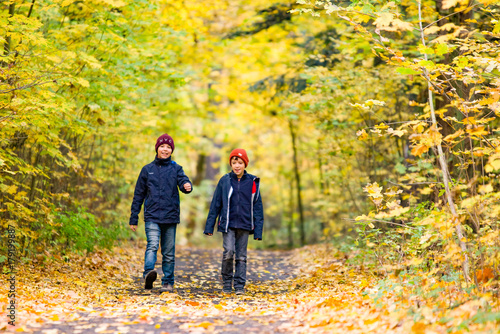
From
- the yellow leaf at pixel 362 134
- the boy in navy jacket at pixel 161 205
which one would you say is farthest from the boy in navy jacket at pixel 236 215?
the yellow leaf at pixel 362 134

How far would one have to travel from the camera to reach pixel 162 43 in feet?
36.1

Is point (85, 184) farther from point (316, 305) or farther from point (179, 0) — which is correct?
point (316, 305)

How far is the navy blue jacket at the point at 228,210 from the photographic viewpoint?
669 cm

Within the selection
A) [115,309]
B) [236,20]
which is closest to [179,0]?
[236,20]

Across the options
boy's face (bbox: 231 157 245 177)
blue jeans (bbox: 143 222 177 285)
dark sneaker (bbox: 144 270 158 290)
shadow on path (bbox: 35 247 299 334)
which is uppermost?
boy's face (bbox: 231 157 245 177)

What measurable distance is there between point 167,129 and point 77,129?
8381 mm

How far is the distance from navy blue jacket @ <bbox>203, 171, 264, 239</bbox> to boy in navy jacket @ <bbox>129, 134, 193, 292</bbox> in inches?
17.5

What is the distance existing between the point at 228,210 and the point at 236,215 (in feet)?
0.43

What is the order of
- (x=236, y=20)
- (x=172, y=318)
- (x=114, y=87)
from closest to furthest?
(x=172, y=318), (x=114, y=87), (x=236, y=20)

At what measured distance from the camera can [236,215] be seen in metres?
6.71

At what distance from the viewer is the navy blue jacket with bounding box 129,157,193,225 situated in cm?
668

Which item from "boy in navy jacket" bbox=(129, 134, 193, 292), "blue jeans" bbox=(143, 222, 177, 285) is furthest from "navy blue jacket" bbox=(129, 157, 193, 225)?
"blue jeans" bbox=(143, 222, 177, 285)

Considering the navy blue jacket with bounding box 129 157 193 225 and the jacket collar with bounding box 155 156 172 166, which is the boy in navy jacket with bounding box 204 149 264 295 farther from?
the jacket collar with bounding box 155 156 172 166

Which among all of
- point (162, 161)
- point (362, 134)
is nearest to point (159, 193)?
point (162, 161)
